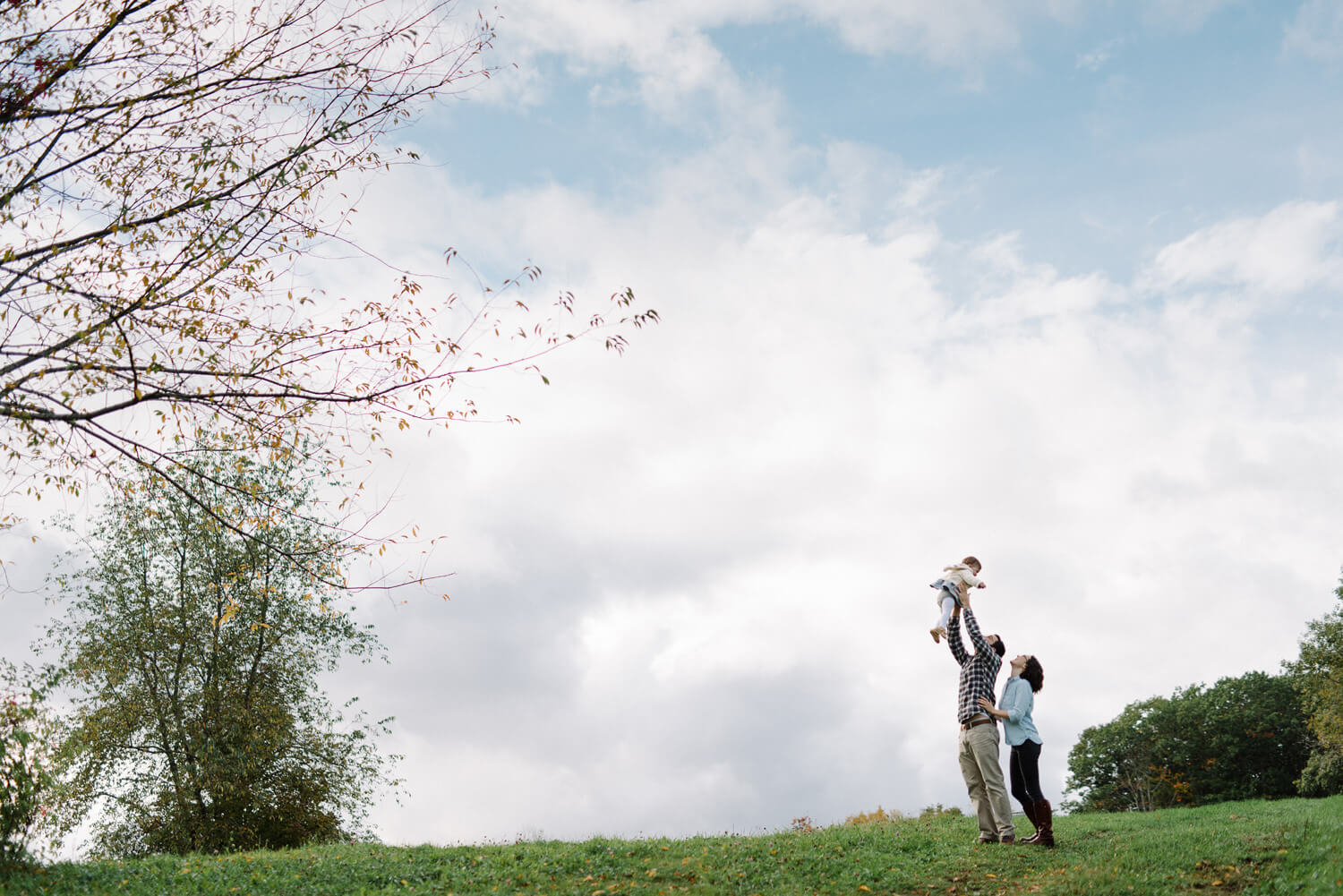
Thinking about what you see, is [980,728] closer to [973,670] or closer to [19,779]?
[973,670]

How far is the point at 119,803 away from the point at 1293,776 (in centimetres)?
4477

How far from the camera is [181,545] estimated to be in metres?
26.2

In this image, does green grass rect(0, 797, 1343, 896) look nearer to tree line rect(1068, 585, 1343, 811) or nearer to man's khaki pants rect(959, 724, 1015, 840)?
man's khaki pants rect(959, 724, 1015, 840)

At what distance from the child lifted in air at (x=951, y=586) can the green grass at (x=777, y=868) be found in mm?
3154

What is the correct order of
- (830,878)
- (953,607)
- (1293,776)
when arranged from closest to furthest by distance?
(830,878) → (953,607) → (1293,776)

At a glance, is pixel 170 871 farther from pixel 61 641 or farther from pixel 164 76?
pixel 61 641

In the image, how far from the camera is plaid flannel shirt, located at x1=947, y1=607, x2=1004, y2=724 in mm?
13562

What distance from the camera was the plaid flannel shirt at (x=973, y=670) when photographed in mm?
13562

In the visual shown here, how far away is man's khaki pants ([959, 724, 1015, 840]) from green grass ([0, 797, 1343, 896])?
0.46 meters

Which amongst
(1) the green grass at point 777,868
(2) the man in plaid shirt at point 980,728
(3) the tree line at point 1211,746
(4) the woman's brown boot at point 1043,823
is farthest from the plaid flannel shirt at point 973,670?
(3) the tree line at point 1211,746

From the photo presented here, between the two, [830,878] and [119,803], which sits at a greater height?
[119,803]

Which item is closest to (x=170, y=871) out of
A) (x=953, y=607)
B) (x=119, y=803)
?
(x=953, y=607)

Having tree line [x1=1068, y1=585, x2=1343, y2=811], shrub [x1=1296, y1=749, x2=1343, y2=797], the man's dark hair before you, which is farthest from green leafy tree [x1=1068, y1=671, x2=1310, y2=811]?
the man's dark hair

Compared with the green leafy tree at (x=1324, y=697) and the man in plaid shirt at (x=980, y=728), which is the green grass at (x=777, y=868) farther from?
the green leafy tree at (x=1324, y=697)
